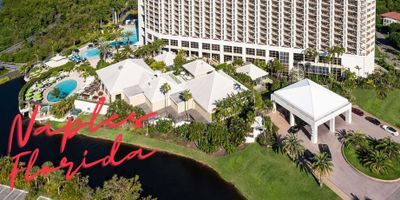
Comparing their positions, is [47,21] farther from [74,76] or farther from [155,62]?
[155,62]

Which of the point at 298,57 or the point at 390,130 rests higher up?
the point at 298,57

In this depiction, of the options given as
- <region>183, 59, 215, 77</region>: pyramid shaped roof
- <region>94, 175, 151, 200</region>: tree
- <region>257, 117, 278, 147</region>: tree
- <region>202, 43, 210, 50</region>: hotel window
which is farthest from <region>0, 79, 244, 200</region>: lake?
<region>202, 43, 210, 50</region>: hotel window

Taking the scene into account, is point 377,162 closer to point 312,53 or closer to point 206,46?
point 312,53

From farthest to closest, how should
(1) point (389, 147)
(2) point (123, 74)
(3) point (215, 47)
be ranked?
1. (3) point (215, 47)
2. (2) point (123, 74)
3. (1) point (389, 147)

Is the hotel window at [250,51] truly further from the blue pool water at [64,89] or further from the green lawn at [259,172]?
the blue pool water at [64,89]

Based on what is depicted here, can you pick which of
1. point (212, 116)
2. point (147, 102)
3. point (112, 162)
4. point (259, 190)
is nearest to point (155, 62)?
point (147, 102)

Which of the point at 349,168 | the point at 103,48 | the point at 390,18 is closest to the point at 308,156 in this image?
the point at 349,168

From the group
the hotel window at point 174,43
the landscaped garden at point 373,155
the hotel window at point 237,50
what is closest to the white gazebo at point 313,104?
the landscaped garden at point 373,155
